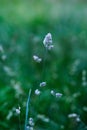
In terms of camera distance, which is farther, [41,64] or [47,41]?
[41,64]

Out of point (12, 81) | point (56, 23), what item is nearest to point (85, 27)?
point (56, 23)

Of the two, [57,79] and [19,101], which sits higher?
[57,79]

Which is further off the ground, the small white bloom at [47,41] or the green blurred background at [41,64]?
the green blurred background at [41,64]

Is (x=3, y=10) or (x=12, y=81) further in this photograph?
(x=3, y=10)

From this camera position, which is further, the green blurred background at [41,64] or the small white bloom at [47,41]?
the green blurred background at [41,64]

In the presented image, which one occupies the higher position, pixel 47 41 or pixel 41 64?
pixel 41 64

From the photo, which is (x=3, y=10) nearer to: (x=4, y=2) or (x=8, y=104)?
(x=4, y=2)

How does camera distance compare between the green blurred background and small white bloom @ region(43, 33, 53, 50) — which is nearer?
small white bloom @ region(43, 33, 53, 50)

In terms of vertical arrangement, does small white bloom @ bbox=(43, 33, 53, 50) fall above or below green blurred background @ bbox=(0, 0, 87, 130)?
below
